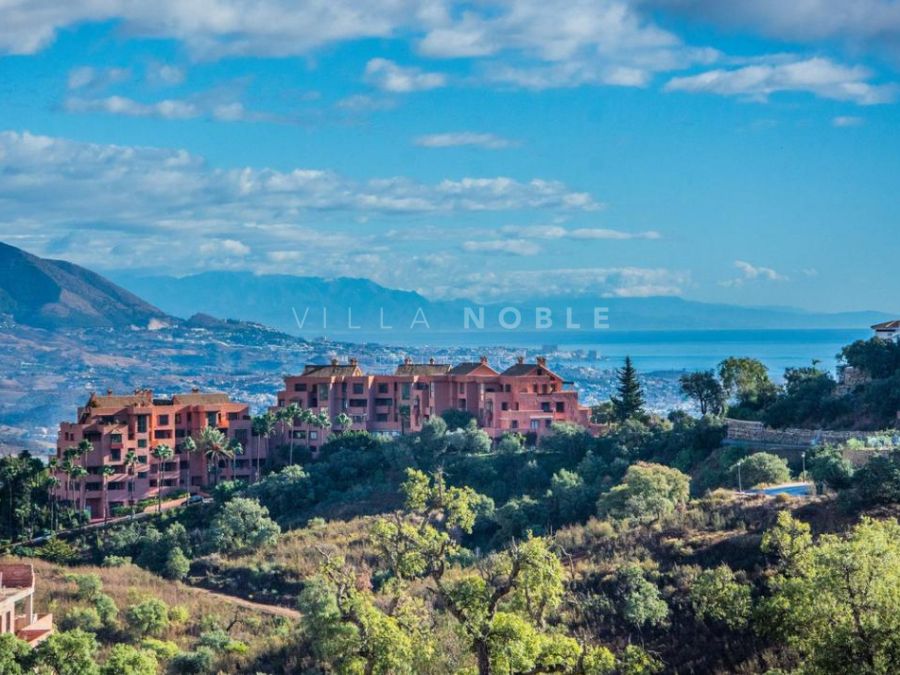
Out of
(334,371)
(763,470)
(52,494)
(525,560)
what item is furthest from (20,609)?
(334,371)

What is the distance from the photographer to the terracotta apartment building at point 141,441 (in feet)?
222

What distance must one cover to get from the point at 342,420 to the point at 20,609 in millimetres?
33451

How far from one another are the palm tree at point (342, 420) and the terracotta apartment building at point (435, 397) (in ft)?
1.11

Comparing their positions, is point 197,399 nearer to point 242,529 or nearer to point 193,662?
point 242,529

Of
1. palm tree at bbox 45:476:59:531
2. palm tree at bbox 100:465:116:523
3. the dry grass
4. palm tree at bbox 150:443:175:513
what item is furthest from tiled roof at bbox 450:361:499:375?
the dry grass

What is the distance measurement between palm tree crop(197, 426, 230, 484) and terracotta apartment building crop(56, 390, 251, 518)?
0.61 metres

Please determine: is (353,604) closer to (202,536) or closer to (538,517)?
(538,517)

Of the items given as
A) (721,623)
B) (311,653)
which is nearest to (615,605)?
(721,623)

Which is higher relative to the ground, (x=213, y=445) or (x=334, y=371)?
(x=334, y=371)

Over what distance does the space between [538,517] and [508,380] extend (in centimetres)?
1946

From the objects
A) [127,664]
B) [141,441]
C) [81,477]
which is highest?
[141,441]

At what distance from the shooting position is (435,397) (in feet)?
244

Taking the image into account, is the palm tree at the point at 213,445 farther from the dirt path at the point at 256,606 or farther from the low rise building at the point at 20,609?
the low rise building at the point at 20,609

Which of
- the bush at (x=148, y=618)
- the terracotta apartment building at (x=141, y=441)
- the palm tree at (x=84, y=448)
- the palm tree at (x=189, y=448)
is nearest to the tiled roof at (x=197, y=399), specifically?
the terracotta apartment building at (x=141, y=441)
